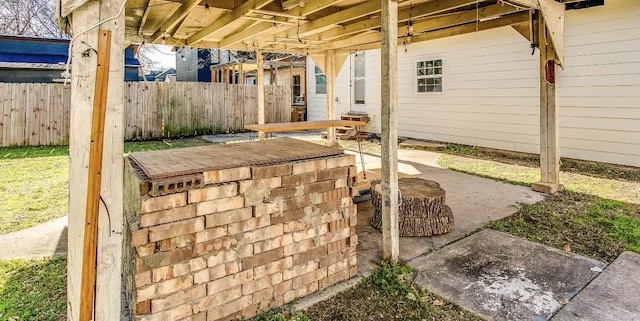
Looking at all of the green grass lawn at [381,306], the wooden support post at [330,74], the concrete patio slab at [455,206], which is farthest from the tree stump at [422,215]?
the wooden support post at [330,74]

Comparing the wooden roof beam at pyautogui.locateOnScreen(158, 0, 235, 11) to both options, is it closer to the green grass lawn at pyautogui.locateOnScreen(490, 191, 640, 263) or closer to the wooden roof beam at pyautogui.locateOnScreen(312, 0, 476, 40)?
the wooden roof beam at pyautogui.locateOnScreen(312, 0, 476, 40)

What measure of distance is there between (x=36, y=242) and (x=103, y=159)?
267 cm

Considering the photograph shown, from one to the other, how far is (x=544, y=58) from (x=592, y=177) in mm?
2470

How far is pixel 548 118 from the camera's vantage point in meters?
5.01

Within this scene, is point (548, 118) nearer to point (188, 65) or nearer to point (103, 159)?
point (103, 159)

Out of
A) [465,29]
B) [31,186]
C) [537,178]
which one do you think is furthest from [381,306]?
[31,186]

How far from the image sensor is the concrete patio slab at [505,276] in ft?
7.73

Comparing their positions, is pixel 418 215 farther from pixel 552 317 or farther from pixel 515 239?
pixel 552 317

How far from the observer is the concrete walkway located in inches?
123

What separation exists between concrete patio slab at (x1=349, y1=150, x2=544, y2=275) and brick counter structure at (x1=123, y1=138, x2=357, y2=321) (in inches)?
24.7

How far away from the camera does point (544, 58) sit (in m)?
4.89

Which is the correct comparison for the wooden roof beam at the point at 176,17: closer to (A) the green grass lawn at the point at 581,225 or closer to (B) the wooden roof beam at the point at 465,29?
(B) the wooden roof beam at the point at 465,29

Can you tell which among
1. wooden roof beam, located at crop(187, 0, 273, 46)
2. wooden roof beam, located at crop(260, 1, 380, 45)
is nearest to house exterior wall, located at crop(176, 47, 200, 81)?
wooden roof beam, located at crop(187, 0, 273, 46)

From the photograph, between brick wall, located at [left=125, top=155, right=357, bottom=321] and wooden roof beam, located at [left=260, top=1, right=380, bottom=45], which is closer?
brick wall, located at [left=125, top=155, right=357, bottom=321]
